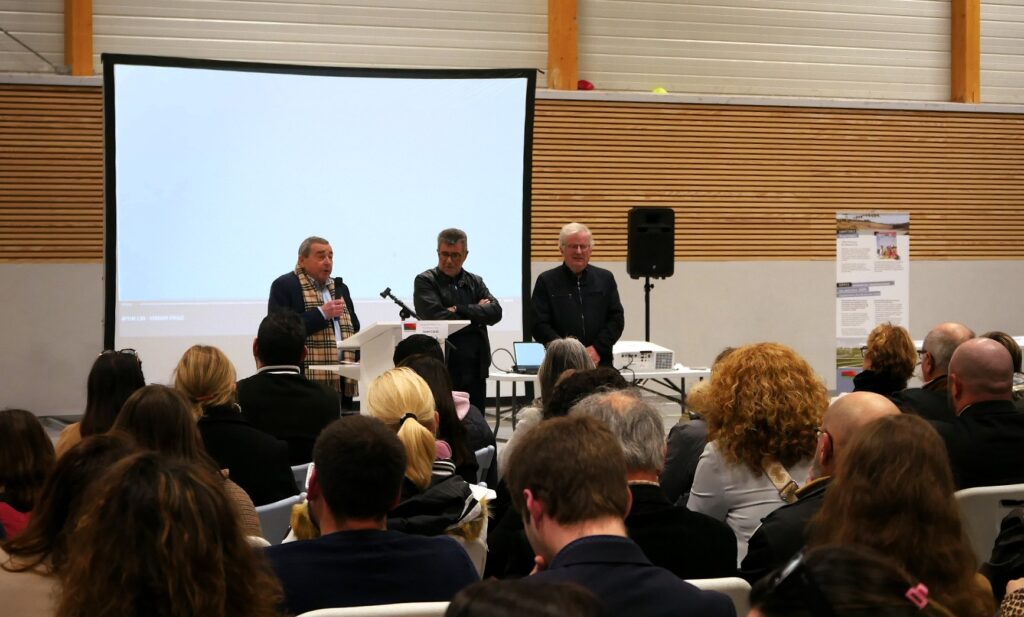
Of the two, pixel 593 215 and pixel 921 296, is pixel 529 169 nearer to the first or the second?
pixel 593 215

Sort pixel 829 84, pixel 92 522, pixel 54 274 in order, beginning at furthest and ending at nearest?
1. pixel 829 84
2. pixel 54 274
3. pixel 92 522

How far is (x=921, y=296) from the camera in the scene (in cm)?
1084

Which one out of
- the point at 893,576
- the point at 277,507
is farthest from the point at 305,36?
the point at 893,576

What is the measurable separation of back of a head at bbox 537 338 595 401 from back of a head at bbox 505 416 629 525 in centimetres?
224

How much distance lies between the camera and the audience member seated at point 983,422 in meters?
3.21

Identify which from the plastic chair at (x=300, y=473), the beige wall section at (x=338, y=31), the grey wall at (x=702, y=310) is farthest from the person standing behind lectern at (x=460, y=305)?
the beige wall section at (x=338, y=31)

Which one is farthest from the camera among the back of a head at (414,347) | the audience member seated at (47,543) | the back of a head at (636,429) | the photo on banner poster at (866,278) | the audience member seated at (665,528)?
the photo on banner poster at (866,278)

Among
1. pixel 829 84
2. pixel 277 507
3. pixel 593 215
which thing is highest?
pixel 829 84

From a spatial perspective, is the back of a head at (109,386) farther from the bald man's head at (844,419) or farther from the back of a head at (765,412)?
the bald man's head at (844,419)

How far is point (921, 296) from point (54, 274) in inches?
318

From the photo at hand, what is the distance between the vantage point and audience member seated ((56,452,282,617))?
1470 millimetres

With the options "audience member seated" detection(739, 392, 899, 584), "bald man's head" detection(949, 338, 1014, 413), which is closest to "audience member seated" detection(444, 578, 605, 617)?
"audience member seated" detection(739, 392, 899, 584)

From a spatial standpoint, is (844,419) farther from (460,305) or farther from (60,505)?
(460,305)

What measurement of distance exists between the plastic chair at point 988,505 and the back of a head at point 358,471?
1.55 m
